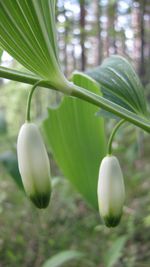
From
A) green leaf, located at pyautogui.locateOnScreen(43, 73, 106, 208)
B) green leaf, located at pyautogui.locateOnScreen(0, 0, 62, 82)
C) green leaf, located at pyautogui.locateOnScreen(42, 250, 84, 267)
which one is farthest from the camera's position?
green leaf, located at pyautogui.locateOnScreen(42, 250, 84, 267)

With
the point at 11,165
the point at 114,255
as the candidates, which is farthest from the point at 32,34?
the point at 114,255

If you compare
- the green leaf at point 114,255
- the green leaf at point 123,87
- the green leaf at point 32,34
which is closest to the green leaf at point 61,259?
the green leaf at point 114,255

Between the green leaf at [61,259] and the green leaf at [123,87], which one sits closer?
the green leaf at [123,87]

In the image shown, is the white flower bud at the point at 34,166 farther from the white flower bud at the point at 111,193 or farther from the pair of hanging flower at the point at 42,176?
the white flower bud at the point at 111,193

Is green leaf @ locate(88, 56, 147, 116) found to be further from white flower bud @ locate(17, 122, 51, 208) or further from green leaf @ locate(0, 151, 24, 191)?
green leaf @ locate(0, 151, 24, 191)

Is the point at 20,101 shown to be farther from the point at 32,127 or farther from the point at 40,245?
the point at 32,127

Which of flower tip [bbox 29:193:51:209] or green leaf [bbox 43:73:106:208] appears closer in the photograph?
flower tip [bbox 29:193:51:209]

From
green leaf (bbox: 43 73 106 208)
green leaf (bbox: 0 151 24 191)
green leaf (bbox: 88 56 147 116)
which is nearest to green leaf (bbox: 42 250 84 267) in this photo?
green leaf (bbox: 0 151 24 191)
